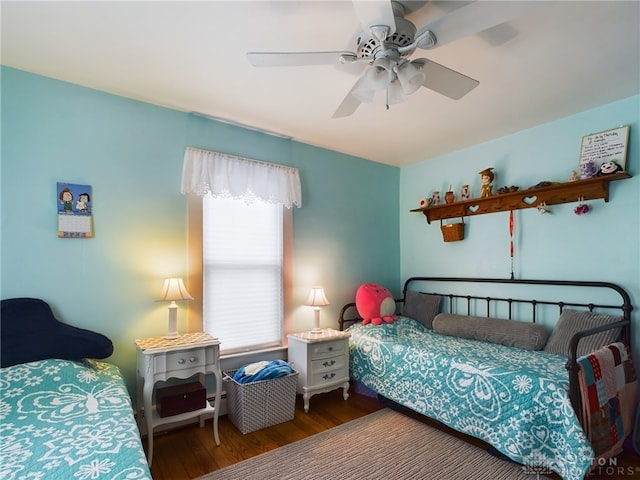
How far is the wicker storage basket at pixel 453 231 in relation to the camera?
136 inches

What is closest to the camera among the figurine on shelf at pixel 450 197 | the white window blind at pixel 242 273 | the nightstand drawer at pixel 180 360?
the nightstand drawer at pixel 180 360

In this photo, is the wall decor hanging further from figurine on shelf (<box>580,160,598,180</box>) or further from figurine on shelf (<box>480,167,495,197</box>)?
figurine on shelf (<box>580,160,598,180</box>)

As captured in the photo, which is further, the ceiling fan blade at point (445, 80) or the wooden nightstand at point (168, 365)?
the wooden nightstand at point (168, 365)

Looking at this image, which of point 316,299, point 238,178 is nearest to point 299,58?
point 238,178

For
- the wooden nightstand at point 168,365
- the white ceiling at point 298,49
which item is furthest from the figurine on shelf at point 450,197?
the wooden nightstand at point 168,365

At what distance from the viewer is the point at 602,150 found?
2.54 meters

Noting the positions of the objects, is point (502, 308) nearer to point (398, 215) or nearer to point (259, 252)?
point (398, 215)

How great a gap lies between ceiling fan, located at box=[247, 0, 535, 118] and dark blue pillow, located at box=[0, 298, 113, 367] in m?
1.93

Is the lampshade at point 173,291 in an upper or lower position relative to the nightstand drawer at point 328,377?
upper

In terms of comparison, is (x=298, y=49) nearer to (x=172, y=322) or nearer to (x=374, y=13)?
(x=374, y=13)

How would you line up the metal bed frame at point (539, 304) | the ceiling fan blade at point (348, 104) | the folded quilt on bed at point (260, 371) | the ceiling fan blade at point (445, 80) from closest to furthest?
the ceiling fan blade at point (445, 80) → the metal bed frame at point (539, 304) → the ceiling fan blade at point (348, 104) → the folded quilt on bed at point (260, 371)

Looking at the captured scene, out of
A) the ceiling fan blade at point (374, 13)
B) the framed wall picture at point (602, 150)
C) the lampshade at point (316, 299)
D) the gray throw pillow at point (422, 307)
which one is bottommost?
the gray throw pillow at point (422, 307)

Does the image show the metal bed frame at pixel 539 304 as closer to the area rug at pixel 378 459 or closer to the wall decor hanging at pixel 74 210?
the area rug at pixel 378 459

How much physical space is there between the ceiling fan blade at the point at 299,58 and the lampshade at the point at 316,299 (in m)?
2.03
